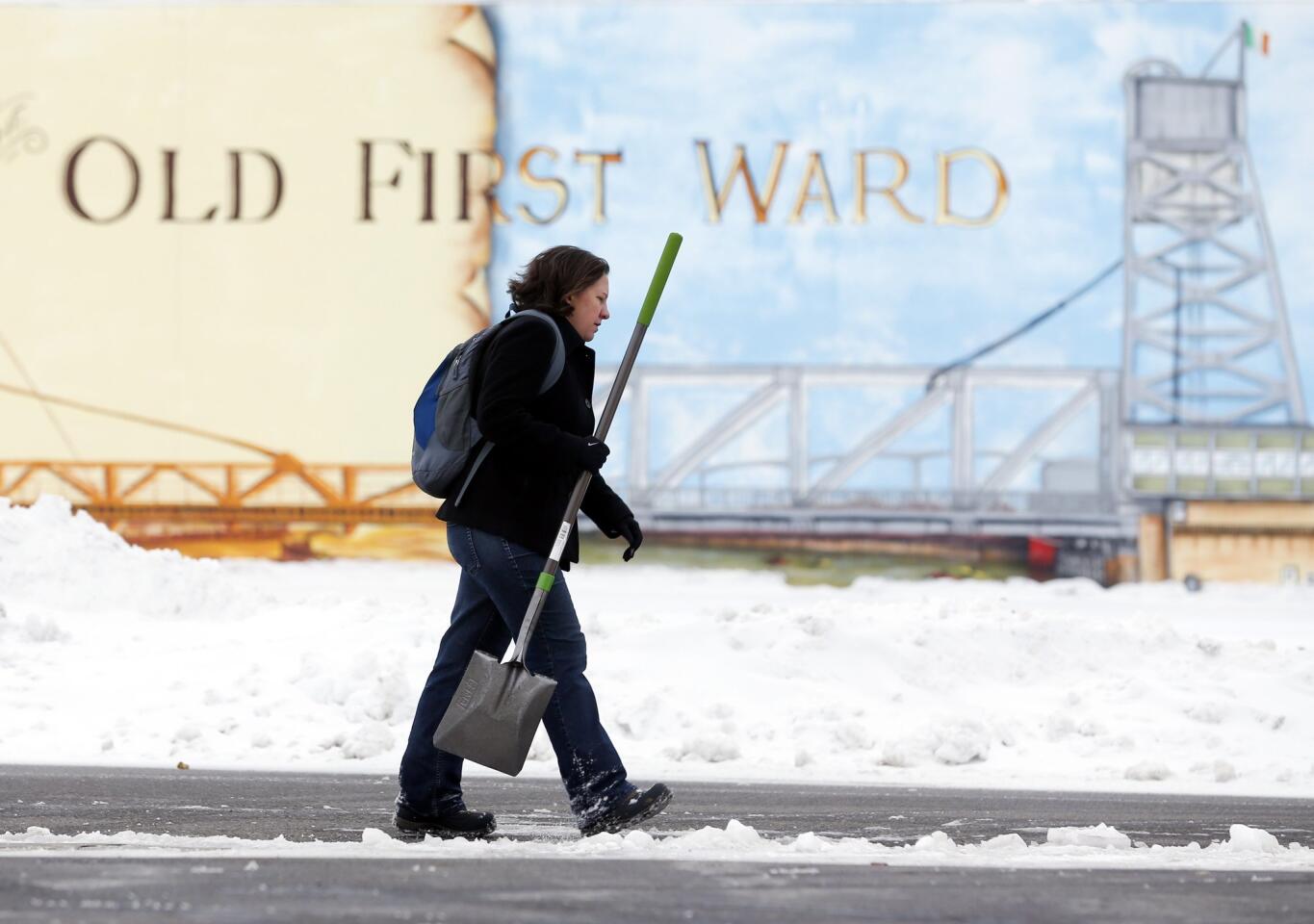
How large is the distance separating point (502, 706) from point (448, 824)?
17.7 inches

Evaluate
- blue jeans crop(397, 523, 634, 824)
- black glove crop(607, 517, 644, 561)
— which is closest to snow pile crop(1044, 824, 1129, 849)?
blue jeans crop(397, 523, 634, 824)

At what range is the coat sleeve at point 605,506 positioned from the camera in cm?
575

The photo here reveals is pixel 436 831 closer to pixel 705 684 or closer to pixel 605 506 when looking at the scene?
pixel 605 506

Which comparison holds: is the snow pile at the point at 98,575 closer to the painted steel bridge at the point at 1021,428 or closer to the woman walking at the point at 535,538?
the painted steel bridge at the point at 1021,428

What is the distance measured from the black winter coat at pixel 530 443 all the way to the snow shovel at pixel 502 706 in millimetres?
155

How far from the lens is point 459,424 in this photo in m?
5.68

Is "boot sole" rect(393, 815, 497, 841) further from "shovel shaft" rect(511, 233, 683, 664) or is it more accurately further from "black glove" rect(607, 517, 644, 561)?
"black glove" rect(607, 517, 644, 561)

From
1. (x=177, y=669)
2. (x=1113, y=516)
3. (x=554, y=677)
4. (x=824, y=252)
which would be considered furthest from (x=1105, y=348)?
(x=554, y=677)

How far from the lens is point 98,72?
2095 cm

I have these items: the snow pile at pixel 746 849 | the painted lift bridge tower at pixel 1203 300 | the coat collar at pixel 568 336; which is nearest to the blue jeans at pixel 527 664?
the snow pile at pixel 746 849

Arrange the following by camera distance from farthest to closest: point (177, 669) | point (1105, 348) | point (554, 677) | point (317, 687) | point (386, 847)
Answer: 1. point (1105, 348)
2. point (177, 669)
3. point (317, 687)
4. point (554, 677)
5. point (386, 847)

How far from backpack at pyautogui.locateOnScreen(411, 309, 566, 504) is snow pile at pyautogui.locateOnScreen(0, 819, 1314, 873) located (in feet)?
3.30

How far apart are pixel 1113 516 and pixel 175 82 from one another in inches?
419

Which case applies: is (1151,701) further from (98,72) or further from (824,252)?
(98,72)
